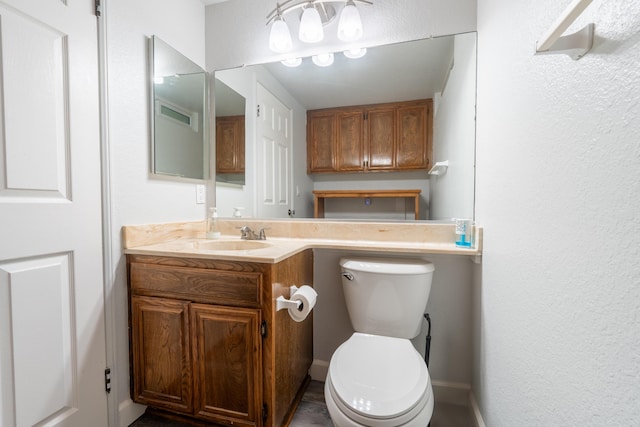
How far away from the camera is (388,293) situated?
4.15 ft

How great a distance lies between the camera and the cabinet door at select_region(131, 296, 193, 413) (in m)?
1.17

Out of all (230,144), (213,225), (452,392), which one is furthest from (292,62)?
(452,392)

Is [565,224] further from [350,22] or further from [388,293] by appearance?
[350,22]

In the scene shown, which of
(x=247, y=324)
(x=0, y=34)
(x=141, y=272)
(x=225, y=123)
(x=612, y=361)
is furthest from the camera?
(x=225, y=123)

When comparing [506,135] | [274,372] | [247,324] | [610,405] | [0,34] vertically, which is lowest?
[274,372]

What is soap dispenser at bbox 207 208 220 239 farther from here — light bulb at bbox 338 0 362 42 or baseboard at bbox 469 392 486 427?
baseboard at bbox 469 392 486 427

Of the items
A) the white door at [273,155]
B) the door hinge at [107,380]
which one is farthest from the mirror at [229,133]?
the door hinge at [107,380]

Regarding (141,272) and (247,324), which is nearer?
(247,324)

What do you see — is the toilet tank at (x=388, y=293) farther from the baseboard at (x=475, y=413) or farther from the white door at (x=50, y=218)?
the white door at (x=50, y=218)

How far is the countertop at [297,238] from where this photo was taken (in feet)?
3.91

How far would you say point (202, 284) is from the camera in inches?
45.1

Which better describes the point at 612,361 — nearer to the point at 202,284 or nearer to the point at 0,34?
the point at 202,284

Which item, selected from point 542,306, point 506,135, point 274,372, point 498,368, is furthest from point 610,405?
point 274,372

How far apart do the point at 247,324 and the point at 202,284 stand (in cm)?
26
